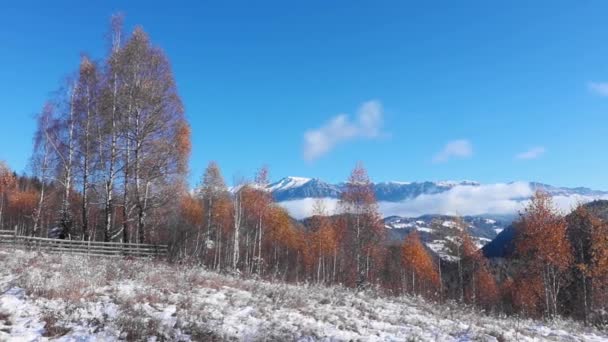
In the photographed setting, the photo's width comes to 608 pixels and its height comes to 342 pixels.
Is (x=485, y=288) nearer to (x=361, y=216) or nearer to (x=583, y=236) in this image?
(x=583, y=236)

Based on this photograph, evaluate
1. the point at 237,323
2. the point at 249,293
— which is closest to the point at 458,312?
the point at 249,293

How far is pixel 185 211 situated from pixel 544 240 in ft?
122

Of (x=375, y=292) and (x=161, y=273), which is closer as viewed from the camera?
(x=161, y=273)

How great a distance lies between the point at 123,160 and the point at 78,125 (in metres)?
4.21

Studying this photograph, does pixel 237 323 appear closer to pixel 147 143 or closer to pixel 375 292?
pixel 375 292

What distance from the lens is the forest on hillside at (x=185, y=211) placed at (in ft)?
74.4

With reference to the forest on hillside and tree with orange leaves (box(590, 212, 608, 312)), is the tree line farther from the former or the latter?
tree with orange leaves (box(590, 212, 608, 312))

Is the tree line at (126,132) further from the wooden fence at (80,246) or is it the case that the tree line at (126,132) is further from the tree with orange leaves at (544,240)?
the tree with orange leaves at (544,240)

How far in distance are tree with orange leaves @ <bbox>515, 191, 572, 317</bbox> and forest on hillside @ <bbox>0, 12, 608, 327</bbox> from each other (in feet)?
0.29

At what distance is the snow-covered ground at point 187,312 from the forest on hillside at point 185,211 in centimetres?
496

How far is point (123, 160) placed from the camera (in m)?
23.0

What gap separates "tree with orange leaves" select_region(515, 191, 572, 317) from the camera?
111 ft

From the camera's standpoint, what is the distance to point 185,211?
5356 cm

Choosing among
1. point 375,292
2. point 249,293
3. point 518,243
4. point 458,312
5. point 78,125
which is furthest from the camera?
point 518,243
